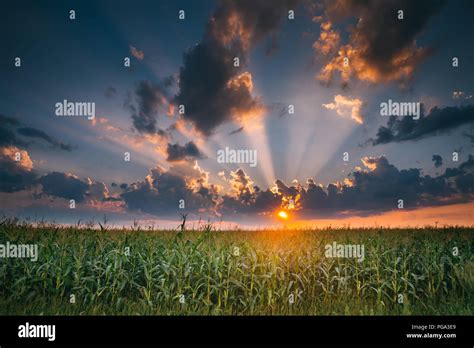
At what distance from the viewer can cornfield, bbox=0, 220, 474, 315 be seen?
11727mm

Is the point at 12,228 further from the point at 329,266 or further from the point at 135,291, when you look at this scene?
the point at 329,266

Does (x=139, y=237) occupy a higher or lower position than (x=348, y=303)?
higher

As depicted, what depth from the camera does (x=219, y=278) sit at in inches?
492

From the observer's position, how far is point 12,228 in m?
15.4

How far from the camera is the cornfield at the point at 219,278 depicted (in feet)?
38.5

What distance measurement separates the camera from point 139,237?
1490 cm
